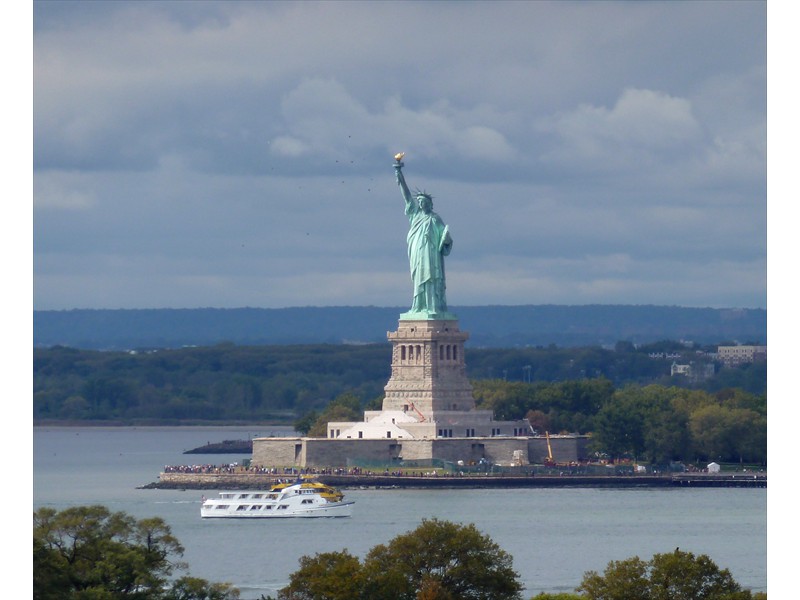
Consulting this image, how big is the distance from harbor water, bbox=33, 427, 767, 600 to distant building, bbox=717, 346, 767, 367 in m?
65.6

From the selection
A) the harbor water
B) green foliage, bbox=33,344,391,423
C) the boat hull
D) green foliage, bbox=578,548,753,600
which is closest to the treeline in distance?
green foliage, bbox=33,344,391,423

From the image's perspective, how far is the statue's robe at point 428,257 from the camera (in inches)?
3152

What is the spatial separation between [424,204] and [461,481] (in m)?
10.0

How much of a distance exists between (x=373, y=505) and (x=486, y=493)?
18.6ft

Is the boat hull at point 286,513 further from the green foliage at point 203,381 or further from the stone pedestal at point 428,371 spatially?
the green foliage at point 203,381

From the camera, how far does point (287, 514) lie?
6544cm

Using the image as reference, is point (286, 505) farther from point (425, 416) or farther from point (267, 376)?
point (267, 376)

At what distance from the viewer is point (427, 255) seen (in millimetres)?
80000

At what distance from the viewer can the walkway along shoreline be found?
7419 centimetres

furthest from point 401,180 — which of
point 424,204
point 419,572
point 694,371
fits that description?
point 694,371

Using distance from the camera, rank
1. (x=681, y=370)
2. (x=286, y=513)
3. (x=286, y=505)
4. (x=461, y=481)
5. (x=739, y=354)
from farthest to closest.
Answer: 1. (x=739, y=354)
2. (x=681, y=370)
3. (x=461, y=481)
4. (x=286, y=505)
5. (x=286, y=513)

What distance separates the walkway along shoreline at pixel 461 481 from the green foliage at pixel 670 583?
37.7 m

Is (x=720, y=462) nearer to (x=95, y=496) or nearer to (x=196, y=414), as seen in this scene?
(x=95, y=496)
